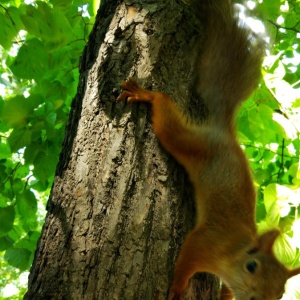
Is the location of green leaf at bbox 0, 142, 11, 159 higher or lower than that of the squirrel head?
higher

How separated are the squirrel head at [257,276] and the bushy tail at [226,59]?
0.66 metres

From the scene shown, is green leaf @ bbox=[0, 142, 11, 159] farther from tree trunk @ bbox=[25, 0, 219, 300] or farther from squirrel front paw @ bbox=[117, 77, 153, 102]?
squirrel front paw @ bbox=[117, 77, 153, 102]

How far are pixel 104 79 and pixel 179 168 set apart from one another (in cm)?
47

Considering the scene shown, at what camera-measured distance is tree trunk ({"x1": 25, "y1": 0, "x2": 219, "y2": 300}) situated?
4.63ft

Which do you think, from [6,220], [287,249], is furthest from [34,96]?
[287,249]

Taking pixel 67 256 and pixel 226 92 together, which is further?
pixel 226 92

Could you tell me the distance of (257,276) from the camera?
199 centimetres

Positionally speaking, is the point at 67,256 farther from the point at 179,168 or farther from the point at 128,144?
the point at 179,168

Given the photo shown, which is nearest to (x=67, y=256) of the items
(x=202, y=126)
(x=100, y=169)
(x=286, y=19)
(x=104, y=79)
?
(x=100, y=169)

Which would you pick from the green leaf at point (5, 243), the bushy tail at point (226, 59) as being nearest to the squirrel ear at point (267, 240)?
the bushy tail at point (226, 59)

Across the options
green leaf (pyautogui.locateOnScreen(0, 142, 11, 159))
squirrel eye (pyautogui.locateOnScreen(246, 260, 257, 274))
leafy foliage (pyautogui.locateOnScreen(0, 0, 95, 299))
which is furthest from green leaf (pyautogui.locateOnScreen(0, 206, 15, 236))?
squirrel eye (pyautogui.locateOnScreen(246, 260, 257, 274))

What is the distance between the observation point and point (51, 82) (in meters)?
2.98

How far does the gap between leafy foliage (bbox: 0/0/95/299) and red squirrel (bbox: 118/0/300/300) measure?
26.9 inches

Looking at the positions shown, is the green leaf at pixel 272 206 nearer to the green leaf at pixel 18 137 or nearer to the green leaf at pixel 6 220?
the green leaf at pixel 18 137
